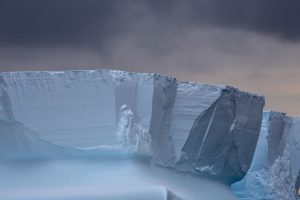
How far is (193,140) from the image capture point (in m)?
10.3

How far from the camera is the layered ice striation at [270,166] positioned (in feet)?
42.3

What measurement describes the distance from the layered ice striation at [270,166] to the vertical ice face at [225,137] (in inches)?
58.2

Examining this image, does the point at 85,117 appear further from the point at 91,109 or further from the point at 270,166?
→ the point at 270,166

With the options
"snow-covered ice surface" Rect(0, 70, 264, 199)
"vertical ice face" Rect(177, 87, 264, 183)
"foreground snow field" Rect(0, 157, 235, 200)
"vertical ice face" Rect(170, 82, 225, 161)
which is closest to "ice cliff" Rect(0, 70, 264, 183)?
"snow-covered ice surface" Rect(0, 70, 264, 199)

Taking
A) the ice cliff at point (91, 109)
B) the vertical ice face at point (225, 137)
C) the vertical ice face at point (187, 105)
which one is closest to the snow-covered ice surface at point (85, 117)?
the ice cliff at point (91, 109)

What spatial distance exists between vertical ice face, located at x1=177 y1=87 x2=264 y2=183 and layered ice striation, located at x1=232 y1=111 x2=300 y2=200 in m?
1.48

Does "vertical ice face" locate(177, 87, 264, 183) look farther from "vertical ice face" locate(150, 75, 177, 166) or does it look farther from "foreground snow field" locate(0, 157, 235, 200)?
"foreground snow field" locate(0, 157, 235, 200)

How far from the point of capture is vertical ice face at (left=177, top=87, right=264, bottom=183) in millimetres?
10320

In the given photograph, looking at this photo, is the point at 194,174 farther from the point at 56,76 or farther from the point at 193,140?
the point at 56,76

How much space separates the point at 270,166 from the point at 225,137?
2.39 metres

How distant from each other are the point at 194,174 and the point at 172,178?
2.30ft

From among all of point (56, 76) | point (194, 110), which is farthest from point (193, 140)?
point (56, 76)

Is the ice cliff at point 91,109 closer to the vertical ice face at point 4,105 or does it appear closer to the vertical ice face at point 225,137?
Result: the vertical ice face at point 4,105

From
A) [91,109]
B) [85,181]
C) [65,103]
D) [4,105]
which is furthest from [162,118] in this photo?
[4,105]
